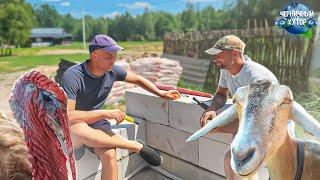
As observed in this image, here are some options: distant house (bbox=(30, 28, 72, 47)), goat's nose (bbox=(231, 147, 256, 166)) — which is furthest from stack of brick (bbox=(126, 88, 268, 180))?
distant house (bbox=(30, 28, 72, 47))

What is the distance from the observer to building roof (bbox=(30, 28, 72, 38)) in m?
5.82

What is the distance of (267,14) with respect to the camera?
17.9 ft

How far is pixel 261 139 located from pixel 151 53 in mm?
7602

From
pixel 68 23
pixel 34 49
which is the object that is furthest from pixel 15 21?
pixel 34 49

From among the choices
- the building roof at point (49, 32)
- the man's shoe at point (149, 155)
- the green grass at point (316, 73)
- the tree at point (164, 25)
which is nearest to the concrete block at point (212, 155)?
the man's shoe at point (149, 155)

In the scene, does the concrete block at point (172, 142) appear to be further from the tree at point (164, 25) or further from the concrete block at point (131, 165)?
the tree at point (164, 25)

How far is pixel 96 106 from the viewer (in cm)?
271

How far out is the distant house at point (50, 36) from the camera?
5.82 meters

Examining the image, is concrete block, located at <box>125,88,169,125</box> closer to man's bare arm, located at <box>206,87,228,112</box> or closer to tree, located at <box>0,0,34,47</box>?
man's bare arm, located at <box>206,87,228,112</box>

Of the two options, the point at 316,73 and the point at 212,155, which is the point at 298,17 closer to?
the point at 212,155

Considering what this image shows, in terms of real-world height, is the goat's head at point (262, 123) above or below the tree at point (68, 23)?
below

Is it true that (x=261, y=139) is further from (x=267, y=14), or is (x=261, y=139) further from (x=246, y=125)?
(x=267, y=14)

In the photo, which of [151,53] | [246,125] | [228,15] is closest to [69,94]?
[246,125]

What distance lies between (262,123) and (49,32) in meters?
5.00
